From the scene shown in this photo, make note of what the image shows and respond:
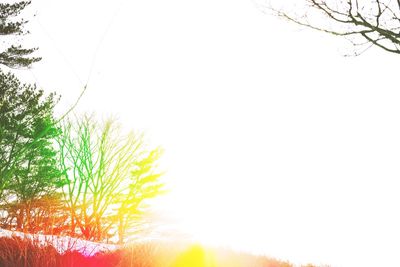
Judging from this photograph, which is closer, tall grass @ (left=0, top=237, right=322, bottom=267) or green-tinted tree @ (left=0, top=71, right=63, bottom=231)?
tall grass @ (left=0, top=237, right=322, bottom=267)

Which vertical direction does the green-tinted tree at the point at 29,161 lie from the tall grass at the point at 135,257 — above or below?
above

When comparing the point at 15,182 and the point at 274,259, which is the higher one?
the point at 15,182

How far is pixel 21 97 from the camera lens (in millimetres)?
16922

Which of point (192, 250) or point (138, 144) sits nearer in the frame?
point (192, 250)

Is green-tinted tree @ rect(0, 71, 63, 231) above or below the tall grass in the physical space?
above

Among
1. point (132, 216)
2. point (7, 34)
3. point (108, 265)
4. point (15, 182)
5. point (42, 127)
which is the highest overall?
point (7, 34)

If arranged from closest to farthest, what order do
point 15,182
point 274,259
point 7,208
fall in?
point 274,259 → point 15,182 → point 7,208

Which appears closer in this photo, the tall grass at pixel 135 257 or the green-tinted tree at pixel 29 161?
the tall grass at pixel 135 257

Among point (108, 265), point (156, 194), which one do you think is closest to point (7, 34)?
point (156, 194)

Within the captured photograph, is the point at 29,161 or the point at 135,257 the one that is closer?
the point at 135,257

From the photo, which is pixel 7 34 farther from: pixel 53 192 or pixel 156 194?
pixel 156 194

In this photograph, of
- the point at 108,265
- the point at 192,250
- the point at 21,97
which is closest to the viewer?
the point at 108,265

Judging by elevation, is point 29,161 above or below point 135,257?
above

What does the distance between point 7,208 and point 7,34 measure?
9.96 metres
